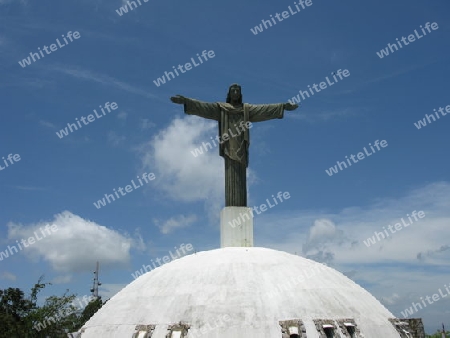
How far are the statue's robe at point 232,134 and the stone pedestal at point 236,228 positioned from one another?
444mm

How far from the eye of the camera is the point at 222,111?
21656mm

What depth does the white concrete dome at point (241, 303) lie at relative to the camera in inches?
599

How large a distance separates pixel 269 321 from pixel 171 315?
9.98ft

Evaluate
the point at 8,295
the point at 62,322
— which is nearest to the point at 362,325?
the point at 62,322

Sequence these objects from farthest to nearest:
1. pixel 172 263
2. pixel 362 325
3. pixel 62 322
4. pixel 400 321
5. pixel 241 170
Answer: pixel 62 322, pixel 241 170, pixel 172 263, pixel 400 321, pixel 362 325

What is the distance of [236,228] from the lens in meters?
20.3

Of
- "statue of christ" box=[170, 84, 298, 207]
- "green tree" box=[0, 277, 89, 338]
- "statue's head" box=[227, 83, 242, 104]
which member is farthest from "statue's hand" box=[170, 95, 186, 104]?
"green tree" box=[0, 277, 89, 338]

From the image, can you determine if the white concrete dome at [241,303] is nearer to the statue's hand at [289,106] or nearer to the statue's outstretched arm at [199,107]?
the statue's outstretched arm at [199,107]

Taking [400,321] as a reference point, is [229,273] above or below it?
above

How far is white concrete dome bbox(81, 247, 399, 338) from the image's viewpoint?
15219 mm

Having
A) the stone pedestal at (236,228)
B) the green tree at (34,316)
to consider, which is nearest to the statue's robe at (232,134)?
the stone pedestal at (236,228)

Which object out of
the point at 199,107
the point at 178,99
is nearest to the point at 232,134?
the point at 199,107

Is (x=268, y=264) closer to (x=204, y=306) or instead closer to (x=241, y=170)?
(x=204, y=306)

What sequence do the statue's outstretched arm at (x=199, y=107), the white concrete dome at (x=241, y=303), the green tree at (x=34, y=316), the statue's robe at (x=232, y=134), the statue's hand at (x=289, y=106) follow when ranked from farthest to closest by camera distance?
the green tree at (x=34, y=316), the statue's hand at (x=289, y=106), the statue's outstretched arm at (x=199, y=107), the statue's robe at (x=232, y=134), the white concrete dome at (x=241, y=303)
